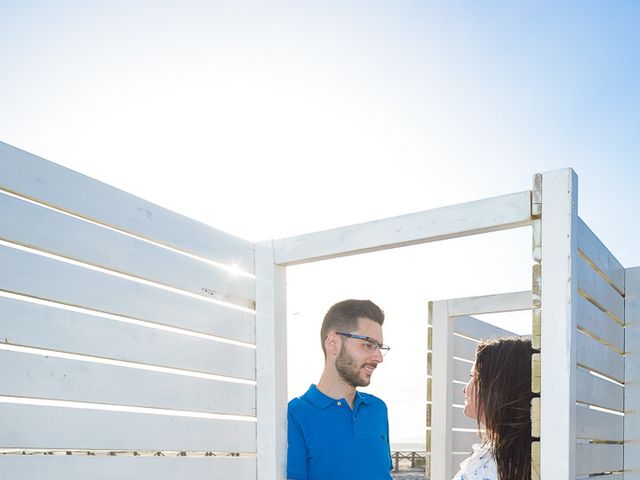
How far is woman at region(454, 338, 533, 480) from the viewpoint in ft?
8.86

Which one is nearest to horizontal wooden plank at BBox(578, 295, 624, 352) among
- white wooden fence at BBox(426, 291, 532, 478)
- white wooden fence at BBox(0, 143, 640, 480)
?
white wooden fence at BBox(0, 143, 640, 480)

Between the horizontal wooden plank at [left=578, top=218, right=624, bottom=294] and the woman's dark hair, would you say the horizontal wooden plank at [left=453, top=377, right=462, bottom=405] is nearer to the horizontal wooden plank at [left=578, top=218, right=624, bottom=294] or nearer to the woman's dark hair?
the horizontal wooden plank at [left=578, top=218, right=624, bottom=294]

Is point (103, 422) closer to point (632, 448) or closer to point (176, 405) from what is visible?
point (176, 405)

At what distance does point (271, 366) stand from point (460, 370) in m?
2.90

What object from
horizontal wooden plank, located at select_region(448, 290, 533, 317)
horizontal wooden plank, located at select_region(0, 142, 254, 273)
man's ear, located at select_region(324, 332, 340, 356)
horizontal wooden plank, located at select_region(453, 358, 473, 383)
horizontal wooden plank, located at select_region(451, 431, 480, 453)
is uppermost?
horizontal wooden plank, located at select_region(0, 142, 254, 273)

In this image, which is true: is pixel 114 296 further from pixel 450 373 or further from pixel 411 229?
pixel 450 373

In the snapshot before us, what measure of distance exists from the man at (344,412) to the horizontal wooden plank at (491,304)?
1.60 m

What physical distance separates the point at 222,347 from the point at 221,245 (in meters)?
0.41

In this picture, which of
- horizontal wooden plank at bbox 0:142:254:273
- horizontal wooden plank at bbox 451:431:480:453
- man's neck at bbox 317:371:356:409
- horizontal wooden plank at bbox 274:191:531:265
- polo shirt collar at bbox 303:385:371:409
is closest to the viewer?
horizontal wooden plank at bbox 0:142:254:273

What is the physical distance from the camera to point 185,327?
249cm

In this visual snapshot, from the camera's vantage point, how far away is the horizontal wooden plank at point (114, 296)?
1953 mm

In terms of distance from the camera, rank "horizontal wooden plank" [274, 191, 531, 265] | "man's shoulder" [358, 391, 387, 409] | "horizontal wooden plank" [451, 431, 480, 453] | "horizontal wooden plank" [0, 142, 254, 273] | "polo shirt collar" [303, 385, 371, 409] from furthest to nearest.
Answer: "horizontal wooden plank" [451, 431, 480, 453], "man's shoulder" [358, 391, 387, 409], "polo shirt collar" [303, 385, 371, 409], "horizontal wooden plank" [274, 191, 531, 265], "horizontal wooden plank" [0, 142, 254, 273]

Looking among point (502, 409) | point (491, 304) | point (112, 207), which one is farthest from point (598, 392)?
point (491, 304)

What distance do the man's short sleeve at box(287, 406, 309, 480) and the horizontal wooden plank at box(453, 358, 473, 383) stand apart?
2.38 metres
